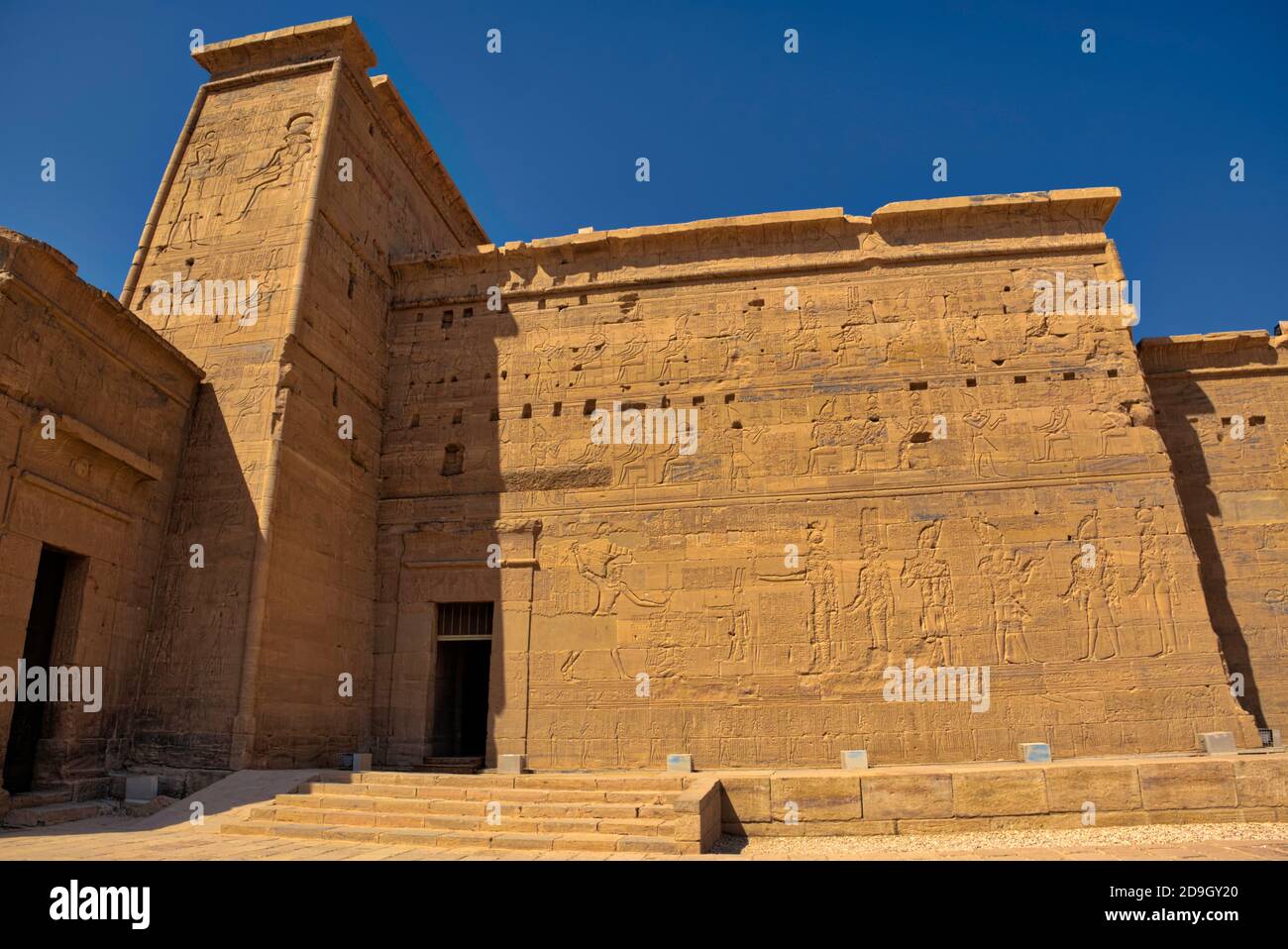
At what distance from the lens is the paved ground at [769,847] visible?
6.30m

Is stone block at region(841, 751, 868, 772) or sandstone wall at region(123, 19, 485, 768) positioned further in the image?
sandstone wall at region(123, 19, 485, 768)

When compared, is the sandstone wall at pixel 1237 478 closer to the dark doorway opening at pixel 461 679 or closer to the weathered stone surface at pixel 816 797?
the weathered stone surface at pixel 816 797

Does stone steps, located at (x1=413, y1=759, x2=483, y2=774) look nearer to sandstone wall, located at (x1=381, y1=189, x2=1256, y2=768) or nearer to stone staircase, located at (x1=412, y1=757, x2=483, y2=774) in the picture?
stone staircase, located at (x1=412, y1=757, x2=483, y2=774)

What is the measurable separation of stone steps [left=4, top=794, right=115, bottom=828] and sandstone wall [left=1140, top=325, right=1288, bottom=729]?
15316mm

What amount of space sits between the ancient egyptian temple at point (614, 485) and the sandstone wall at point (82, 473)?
6 centimetres

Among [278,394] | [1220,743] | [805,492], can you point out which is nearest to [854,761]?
[805,492]

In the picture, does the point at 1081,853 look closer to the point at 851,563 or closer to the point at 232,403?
the point at 851,563

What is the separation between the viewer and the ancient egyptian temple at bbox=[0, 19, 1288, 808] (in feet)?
35.4

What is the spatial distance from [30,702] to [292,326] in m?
5.61

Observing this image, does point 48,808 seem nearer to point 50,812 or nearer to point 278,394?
point 50,812

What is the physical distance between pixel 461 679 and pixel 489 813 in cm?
635

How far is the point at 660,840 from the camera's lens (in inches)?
281

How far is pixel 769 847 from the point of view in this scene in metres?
7.79

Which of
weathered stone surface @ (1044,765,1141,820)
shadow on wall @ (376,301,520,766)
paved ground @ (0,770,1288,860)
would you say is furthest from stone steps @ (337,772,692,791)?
weathered stone surface @ (1044,765,1141,820)
